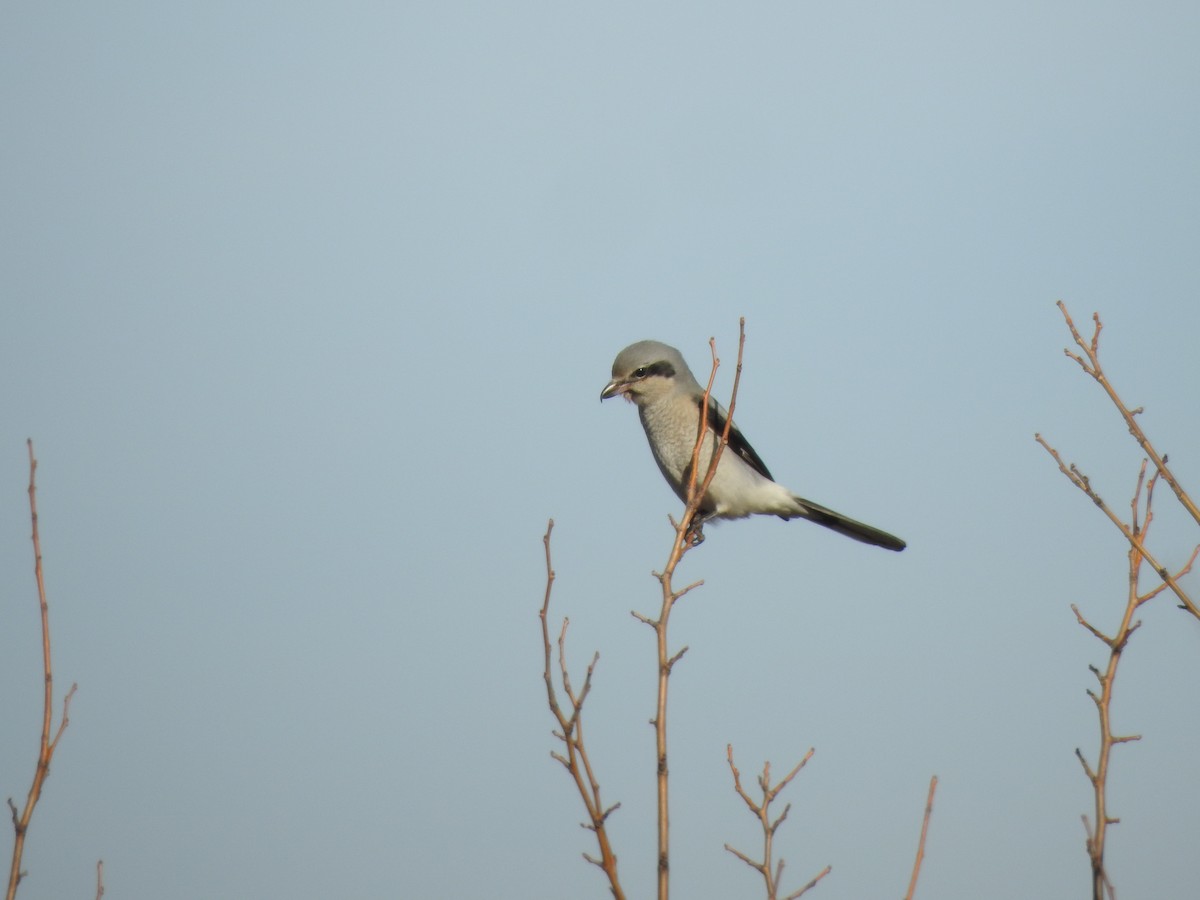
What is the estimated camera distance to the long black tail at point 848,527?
6383 millimetres

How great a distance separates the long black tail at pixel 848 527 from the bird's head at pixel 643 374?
0.96 m

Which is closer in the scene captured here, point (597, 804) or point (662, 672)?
point (597, 804)

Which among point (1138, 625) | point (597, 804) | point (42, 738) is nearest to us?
point (597, 804)

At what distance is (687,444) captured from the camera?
20.0ft

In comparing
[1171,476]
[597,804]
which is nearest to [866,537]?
[1171,476]

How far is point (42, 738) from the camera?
2.41 meters

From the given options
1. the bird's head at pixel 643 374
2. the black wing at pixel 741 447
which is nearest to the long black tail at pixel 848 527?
the black wing at pixel 741 447

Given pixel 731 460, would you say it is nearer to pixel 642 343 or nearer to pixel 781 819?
pixel 642 343

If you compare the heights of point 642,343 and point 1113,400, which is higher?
point 642,343

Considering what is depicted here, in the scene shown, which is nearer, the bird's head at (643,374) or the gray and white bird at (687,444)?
the gray and white bird at (687,444)

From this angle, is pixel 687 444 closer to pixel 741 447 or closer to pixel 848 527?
pixel 741 447

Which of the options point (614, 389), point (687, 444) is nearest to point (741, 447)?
point (687, 444)

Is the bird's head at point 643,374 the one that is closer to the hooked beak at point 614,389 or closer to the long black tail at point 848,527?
the hooked beak at point 614,389

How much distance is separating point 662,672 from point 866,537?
4.24m
